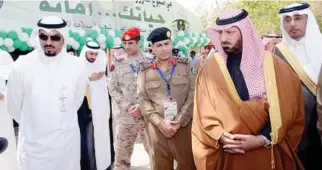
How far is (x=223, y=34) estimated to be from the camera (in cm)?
258

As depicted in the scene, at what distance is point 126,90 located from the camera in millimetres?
4312

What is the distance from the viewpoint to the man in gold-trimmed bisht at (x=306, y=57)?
2.98 meters

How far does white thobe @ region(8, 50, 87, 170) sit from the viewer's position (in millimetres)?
3037

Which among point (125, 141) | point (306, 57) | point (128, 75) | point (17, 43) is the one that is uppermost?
point (17, 43)

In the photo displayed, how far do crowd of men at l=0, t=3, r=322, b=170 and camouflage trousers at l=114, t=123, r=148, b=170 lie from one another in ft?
0.04

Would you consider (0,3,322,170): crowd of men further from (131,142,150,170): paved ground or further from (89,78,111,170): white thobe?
(131,142,150,170): paved ground

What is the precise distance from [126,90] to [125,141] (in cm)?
57

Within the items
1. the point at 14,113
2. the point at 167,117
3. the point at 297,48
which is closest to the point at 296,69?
the point at 297,48

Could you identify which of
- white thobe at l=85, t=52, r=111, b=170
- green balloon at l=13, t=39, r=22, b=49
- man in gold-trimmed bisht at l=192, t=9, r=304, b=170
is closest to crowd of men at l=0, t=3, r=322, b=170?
man in gold-trimmed bisht at l=192, t=9, r=304, b=170

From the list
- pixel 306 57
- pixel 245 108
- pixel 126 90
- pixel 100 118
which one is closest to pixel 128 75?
pixel 126 90

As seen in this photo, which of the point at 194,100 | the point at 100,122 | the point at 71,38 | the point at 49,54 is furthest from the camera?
the point at 71,38

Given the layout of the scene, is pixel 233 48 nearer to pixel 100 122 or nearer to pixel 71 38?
pixel 100 122

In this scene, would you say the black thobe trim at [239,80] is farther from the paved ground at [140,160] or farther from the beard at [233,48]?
the paved ground at [140,160]

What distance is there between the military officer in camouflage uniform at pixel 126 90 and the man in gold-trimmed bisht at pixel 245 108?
1758 millimetres
